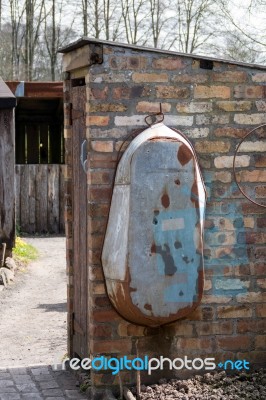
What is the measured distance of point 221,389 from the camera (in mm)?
5363

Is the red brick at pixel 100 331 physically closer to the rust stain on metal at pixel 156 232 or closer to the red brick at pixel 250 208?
the rust stain on metal at pixel 156 232

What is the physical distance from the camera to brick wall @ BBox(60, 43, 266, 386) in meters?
5.32

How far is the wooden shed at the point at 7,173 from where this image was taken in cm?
1185

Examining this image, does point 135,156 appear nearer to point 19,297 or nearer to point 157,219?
point 157,219

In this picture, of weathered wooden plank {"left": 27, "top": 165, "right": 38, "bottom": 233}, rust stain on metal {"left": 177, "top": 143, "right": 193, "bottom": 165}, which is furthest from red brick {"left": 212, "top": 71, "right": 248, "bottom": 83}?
weathered wooden plank {"left": 27, "top": 165, "right": 38, "bottom": 233}

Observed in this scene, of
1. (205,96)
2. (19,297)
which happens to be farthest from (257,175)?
(19,297)

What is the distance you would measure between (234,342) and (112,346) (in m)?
0.86

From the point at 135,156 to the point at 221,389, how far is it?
163cm

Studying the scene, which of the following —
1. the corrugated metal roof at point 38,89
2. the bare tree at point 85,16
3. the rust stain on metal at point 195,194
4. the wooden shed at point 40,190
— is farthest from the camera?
the bare tree at point 85,16

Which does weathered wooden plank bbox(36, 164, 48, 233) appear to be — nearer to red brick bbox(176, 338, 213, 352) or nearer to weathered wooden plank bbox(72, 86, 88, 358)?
weathered wooden plank bbox(72, 86, 88, 358)

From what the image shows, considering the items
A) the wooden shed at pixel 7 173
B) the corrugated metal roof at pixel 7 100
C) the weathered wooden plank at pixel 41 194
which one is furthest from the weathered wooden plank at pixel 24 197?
the corrugated metal roof at pixel 7 100

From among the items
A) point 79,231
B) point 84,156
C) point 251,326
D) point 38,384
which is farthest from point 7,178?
point 251,326

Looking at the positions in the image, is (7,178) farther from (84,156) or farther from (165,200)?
(165,200)

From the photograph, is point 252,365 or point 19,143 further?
point 19,143
